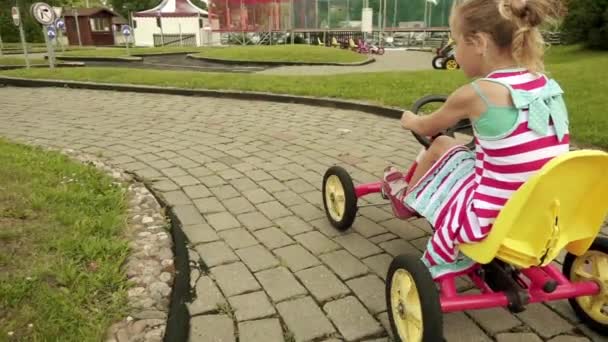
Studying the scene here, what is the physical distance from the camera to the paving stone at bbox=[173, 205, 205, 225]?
3.41 m

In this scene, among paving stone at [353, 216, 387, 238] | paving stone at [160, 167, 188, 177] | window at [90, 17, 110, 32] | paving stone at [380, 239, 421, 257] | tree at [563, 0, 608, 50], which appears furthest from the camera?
window at [90, 17, 110, 32]

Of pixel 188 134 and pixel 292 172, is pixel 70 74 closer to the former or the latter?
pixel 188 134

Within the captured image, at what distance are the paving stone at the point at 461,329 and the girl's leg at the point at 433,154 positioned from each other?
708 millimetres

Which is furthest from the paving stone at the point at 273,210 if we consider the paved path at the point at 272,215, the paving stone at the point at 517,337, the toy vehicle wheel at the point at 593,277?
the toy vehicle wheel at the point at 593,277

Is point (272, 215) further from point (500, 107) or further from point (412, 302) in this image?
point (500, 107)

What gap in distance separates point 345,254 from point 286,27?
28.9m

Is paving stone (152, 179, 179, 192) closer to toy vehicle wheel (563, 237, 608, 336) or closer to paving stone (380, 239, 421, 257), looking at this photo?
paving stone (380, 239, 421, 257)

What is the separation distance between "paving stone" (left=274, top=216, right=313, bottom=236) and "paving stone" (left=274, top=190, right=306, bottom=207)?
27 cm

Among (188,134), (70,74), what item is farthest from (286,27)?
(188,134)

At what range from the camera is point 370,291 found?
8.18 ft

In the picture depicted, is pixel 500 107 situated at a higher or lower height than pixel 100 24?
lower

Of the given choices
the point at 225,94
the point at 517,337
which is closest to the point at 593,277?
the point at 517,337

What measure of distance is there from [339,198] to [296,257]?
0.57m

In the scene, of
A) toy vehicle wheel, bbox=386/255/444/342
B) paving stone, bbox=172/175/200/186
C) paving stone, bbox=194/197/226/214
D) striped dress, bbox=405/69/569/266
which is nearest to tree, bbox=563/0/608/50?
paving stone, bbox=172/175/200/186
